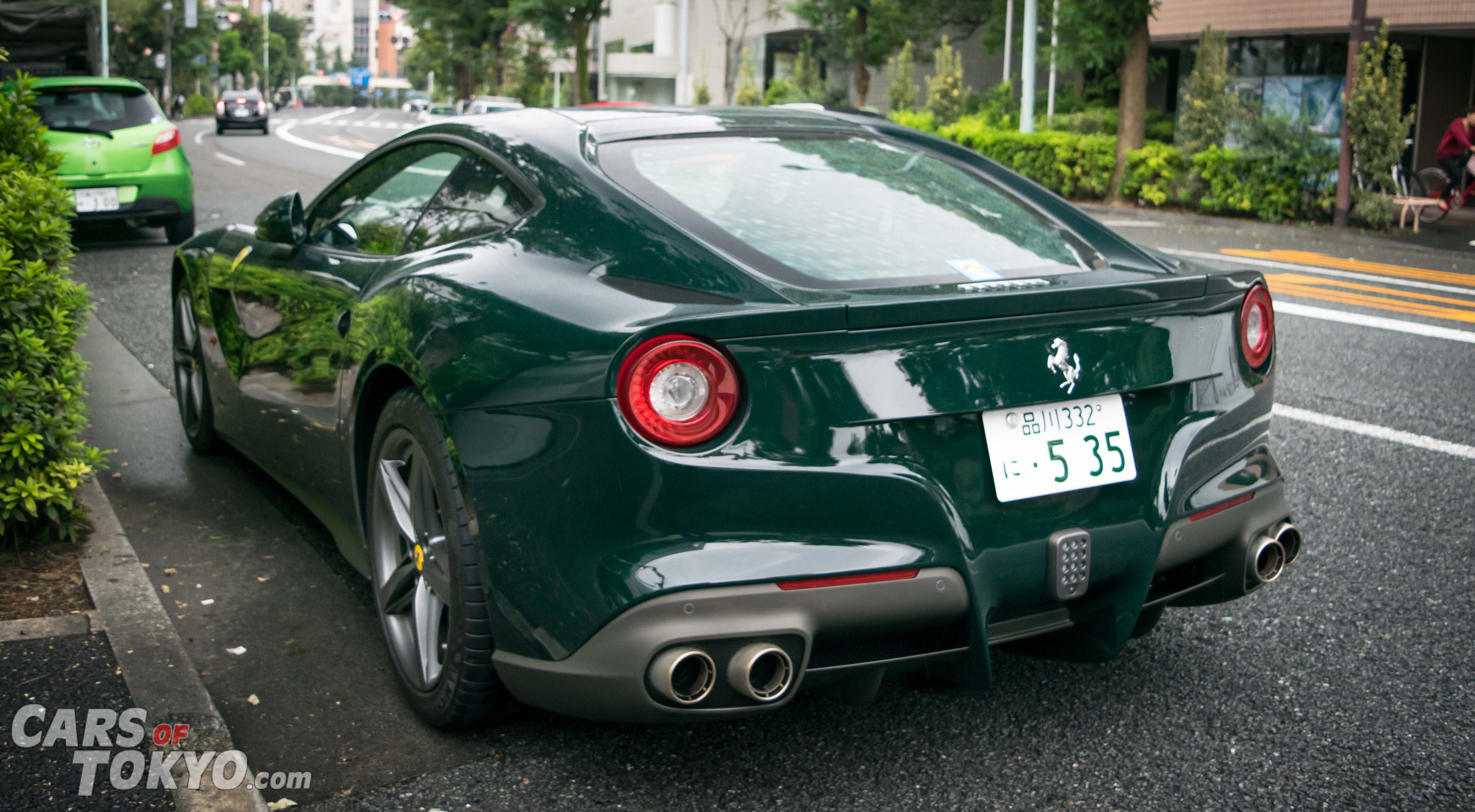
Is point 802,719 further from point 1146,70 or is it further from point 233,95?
point 233,95

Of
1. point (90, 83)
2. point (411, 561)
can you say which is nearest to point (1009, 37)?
point (90, 83)

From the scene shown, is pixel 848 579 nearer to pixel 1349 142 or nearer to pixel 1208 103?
pixel 1349 142

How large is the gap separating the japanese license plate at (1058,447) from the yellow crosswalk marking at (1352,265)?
995 cm

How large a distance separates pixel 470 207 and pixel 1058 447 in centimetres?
150

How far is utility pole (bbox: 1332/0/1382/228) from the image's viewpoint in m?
15.5

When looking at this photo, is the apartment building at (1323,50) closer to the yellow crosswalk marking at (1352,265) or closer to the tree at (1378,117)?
the tree at (1378,117)

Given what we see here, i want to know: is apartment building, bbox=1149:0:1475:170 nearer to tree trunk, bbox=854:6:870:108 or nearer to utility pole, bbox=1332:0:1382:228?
utility pole, bbox=1332:0:1382:228

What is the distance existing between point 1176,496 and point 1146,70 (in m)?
19.3

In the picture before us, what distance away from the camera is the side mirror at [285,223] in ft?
12.5

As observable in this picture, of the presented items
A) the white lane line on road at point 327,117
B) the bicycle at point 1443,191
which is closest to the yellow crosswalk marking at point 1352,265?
the bicycle at point 1443,191

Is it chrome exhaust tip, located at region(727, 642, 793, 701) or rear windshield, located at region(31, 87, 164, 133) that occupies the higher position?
rear windshield, located at region(31, 87, 164, 133)

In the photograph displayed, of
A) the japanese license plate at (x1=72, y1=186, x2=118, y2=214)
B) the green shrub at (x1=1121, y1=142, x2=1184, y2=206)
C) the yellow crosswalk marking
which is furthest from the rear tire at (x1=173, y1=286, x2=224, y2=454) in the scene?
the green shrub at (x1=1121, y1=142, x2=1184, y2=206)

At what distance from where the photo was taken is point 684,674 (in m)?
2.30

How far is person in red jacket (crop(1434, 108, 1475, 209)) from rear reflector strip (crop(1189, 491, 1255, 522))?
1548cm
